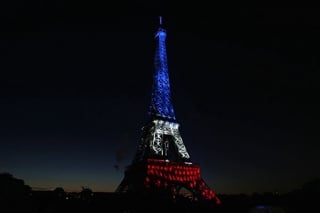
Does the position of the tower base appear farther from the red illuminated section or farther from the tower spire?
the tower spire

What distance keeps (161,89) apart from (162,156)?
34.6 ft

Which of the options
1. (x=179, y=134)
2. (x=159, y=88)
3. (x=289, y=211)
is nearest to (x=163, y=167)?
(x=179, y=134)

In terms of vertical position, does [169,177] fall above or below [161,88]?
below

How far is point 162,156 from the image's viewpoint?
1892 inches

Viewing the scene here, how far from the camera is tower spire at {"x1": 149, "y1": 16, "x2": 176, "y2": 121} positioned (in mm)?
51156

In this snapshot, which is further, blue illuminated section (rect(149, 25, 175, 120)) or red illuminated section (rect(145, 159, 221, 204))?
blue illuminated section (rect(149, 25, 175, 120))

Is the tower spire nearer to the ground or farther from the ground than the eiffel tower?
farther from the ground

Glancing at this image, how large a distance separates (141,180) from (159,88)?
47.4 feet

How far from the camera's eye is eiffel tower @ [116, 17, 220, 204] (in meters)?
46.3

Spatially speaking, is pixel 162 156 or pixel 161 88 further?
pixel 161 88

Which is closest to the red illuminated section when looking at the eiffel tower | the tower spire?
the eiffel tower

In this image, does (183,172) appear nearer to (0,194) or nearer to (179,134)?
(179,134)

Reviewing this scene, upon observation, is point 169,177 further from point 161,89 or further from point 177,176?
point 161,89

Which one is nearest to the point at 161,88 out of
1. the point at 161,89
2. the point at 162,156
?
the point at 161,89
